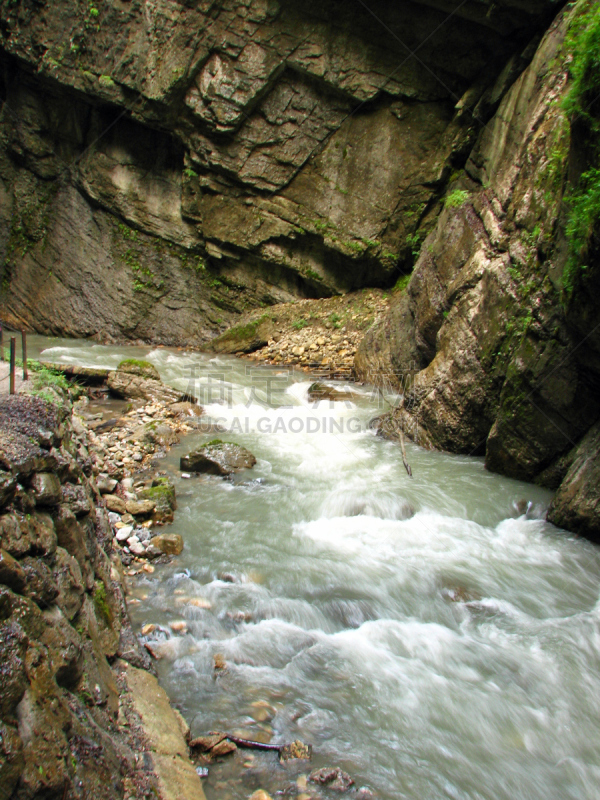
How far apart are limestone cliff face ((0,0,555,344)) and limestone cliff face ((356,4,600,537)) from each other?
3686mm

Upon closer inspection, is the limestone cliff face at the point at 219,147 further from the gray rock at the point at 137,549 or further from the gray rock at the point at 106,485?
the gray rock at the point at 137,549

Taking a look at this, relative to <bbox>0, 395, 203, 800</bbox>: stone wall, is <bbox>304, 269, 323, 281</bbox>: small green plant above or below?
above

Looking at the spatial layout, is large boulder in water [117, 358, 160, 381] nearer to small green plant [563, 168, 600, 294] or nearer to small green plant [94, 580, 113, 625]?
small green plant [94, 580, 113, 625]

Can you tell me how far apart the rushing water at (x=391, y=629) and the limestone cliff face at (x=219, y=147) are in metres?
9.44

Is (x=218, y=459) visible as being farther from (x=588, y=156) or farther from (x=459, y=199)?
(x=459, y=199)

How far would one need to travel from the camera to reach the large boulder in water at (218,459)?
639cm

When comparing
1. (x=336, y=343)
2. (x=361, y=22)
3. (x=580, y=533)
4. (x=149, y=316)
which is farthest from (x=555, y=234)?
(x=149, y=316)

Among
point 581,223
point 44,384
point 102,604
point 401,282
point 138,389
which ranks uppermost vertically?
point 401,282

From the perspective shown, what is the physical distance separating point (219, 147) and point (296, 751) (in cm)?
1529

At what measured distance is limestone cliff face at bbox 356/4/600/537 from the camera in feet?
17.1

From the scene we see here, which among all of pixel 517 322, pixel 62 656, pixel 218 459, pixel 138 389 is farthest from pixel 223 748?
pixel 138 389

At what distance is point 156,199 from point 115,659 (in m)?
15.9

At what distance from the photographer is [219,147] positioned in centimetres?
1424

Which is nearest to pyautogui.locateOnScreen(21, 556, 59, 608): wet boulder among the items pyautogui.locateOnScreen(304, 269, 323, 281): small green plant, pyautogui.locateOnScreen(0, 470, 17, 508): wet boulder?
pyautogui.locateOnScreen(0, 470, 17, 508): wet boulder
